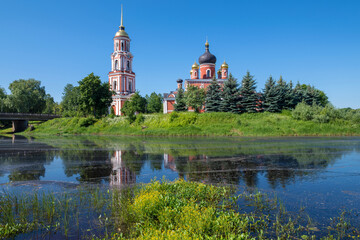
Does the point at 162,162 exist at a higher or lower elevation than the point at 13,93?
lower

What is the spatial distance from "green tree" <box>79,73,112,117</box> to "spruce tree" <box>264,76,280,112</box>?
30721 millimetres

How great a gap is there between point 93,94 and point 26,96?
98.2ft

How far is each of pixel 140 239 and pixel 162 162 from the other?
9683mm

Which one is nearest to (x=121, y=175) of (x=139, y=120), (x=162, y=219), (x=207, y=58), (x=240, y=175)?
(x=240, y=175)

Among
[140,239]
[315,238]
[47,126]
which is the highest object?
[47,126]

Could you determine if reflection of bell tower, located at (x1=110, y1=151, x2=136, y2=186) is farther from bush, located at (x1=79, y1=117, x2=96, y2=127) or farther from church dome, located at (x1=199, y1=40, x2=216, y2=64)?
church dome, located at (x1=199, y1=40, x2=216, y2=64)

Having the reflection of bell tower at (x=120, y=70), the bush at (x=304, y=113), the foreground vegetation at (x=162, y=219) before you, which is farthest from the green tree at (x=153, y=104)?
the foreground vegetation at (x=162, y=219)

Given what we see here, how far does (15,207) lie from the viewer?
21.1 feet

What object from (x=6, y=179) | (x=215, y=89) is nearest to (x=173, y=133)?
(x=215, y=89)

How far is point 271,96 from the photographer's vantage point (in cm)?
4366

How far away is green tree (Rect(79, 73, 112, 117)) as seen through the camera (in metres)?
47.2

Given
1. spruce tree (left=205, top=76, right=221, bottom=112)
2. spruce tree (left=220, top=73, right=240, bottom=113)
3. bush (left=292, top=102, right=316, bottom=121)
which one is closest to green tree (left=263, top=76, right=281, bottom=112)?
bush (left=292, top=102, right=316, bottom=121)

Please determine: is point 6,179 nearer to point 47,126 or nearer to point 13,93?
point 47,126

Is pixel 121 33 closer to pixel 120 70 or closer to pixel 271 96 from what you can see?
pixel 120 70
